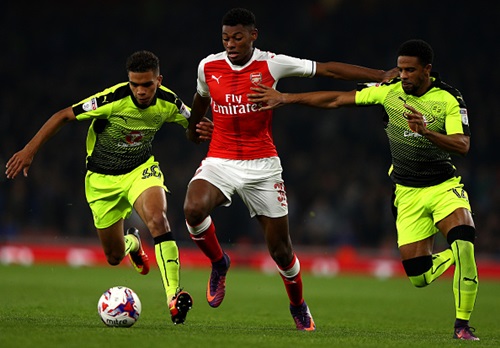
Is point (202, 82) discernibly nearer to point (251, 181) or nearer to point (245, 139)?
point (245, 139)

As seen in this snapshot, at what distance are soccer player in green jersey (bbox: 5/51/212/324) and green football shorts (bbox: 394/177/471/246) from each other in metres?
2.06

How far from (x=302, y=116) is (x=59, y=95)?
6.25 metres

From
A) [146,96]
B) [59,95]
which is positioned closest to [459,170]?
[59,95]

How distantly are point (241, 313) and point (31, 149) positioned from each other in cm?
354

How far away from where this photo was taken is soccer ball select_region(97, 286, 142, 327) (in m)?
8.05

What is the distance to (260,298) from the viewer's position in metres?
13.4

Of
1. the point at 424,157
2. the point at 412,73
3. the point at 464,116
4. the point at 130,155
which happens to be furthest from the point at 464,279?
the point at 130,155

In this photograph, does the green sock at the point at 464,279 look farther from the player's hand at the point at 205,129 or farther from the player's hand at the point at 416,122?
the player's hand at the point at 205,129

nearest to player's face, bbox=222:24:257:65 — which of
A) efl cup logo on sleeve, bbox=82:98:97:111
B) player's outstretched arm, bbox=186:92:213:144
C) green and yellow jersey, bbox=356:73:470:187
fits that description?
player's outstretched arm, bbox=186:92:213:144

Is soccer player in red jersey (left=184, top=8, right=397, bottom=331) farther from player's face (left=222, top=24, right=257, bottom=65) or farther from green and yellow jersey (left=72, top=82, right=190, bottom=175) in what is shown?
green and yellow jersey (left=72, top=82, right=190, bottom=175)

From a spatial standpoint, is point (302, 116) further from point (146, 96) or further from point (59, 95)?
point (146, 96)

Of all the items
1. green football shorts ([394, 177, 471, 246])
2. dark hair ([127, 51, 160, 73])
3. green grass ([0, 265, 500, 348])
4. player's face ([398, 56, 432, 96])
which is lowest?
green grass ([0, 265, 500, 348])

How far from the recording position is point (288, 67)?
884 cm

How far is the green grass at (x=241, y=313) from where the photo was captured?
7211mm
